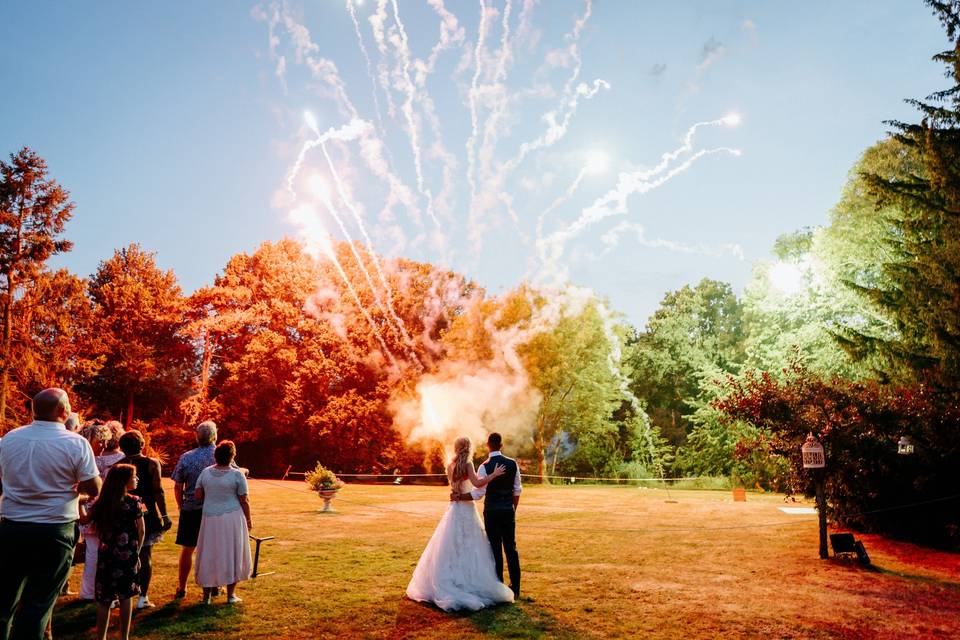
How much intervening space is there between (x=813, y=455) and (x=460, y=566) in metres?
7.73

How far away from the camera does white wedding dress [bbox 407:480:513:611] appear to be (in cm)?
765

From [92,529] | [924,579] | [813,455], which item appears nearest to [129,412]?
[92,529]

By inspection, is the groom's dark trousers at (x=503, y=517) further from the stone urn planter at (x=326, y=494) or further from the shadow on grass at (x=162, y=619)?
the stone urn planter at (x=326, y=494)

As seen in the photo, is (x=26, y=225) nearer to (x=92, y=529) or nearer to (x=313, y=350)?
(x=313, y=350)

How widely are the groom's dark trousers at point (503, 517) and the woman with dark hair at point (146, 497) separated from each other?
386 centimetres

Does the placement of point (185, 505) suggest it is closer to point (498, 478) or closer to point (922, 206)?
point (498, 478)

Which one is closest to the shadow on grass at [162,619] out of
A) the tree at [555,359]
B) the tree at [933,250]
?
the tree at [933,250]

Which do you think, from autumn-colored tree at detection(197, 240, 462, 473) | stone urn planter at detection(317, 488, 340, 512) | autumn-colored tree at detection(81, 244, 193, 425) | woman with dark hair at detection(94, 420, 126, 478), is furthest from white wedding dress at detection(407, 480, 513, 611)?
autumn-colored tree at detection(81, 244, 193, 425)

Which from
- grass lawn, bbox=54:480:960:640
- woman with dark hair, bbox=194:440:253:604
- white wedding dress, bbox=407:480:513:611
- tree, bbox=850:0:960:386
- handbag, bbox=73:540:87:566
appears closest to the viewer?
grass lawn, bbox=54:480:960:640

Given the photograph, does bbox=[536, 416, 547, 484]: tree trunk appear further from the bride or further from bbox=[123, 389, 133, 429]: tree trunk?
the bride

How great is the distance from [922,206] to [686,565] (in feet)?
39.5

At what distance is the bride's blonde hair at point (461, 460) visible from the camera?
7.89 meters

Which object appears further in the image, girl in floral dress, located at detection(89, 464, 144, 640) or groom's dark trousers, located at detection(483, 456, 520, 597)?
groom's dark trousers, located at detection(483, 456, 520, 597)

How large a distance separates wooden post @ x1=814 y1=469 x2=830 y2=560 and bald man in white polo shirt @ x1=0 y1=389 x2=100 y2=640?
11.8m
